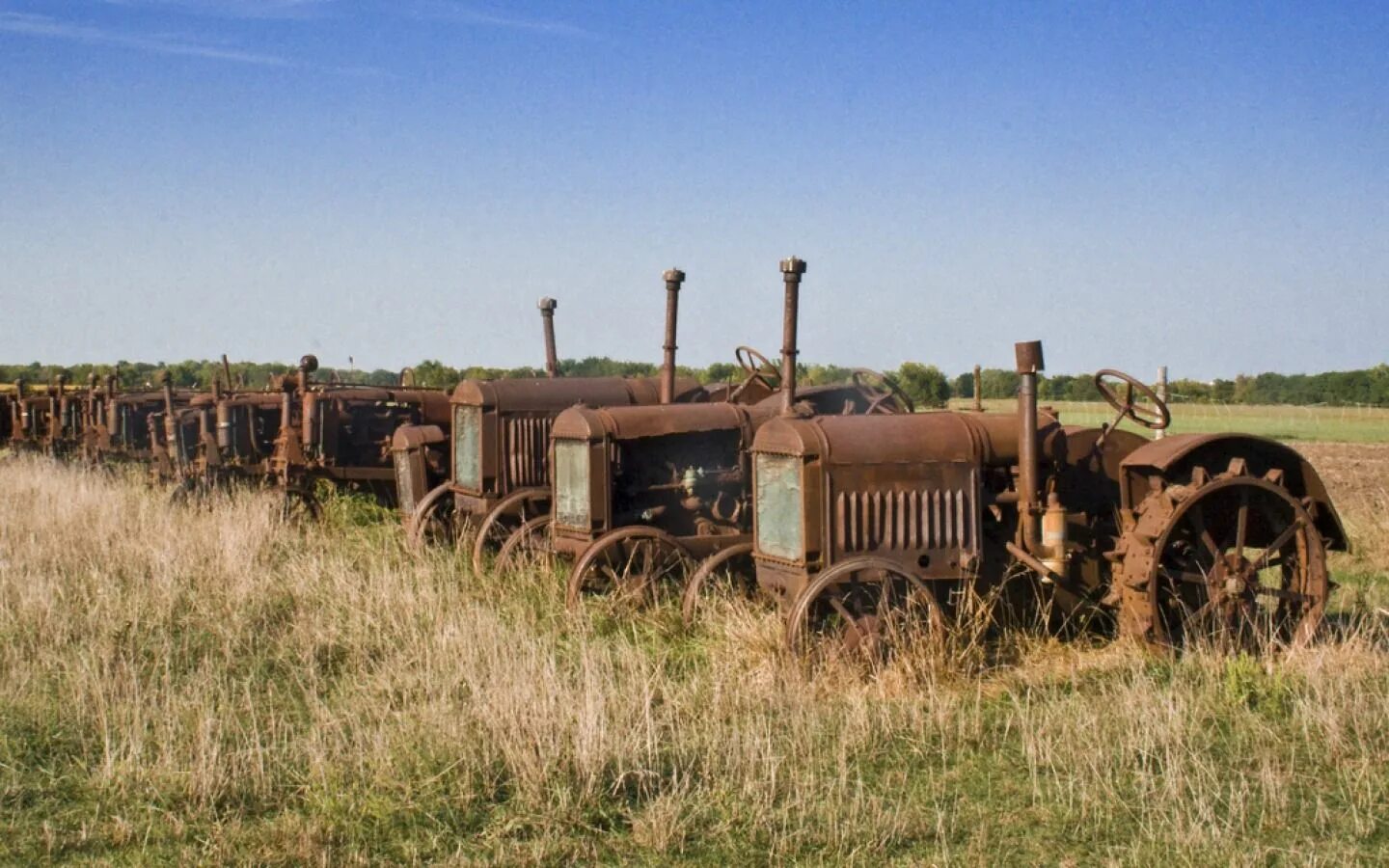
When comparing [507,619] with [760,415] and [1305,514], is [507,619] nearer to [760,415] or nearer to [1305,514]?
[760,415]

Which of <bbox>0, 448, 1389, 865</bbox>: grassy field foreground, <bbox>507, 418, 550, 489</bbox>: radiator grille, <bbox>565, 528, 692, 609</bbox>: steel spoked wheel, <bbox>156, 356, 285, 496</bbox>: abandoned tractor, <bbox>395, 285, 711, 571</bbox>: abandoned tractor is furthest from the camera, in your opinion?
<bbox>156, 356, 285, 496</bbox>: abandoned tractor

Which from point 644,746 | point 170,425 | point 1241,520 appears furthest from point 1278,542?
point 170,425

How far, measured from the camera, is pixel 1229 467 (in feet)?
24.5

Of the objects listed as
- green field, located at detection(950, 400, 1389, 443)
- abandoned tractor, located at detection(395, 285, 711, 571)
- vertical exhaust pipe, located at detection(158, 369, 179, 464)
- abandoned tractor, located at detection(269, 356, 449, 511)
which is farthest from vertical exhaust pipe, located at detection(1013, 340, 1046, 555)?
green field, located at detection(950, 400, 1389, 443)

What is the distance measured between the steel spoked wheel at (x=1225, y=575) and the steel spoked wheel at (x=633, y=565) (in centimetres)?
294

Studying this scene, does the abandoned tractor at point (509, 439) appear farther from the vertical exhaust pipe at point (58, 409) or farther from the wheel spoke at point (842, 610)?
the vertical exhaust pipe at point (58, 409)

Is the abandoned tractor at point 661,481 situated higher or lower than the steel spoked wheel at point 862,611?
higher

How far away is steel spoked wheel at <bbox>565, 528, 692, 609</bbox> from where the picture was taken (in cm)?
877

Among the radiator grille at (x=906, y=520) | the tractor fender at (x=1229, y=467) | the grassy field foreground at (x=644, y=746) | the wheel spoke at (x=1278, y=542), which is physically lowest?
the grassy field foreground at (x=644, y=746)

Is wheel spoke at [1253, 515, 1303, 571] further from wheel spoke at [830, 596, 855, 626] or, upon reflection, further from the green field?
the green field

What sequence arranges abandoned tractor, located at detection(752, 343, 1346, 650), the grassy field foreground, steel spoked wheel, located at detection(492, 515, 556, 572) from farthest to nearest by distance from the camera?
1. steel spoked wheel, located at detection(492, 515, 556, 572)
2. abandoned tractor, located at detection(752, 343, 1346, 650)
3. the grassy field foreground

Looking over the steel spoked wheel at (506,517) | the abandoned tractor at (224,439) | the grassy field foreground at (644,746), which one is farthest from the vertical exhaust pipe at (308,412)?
the grassy field foreground at (644,746)

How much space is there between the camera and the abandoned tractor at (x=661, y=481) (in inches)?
352

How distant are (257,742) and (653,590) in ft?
11.8
